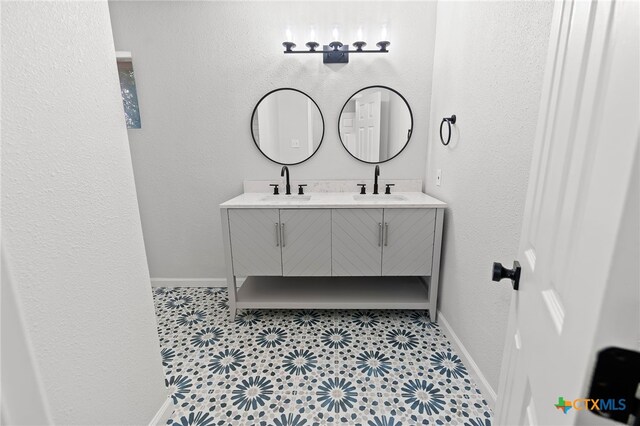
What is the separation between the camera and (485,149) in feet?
4.68

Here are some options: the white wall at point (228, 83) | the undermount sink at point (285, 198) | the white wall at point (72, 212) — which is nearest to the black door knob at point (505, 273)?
the white wall at point (72, 212)

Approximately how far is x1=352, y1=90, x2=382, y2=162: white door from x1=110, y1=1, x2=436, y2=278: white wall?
0.32ft

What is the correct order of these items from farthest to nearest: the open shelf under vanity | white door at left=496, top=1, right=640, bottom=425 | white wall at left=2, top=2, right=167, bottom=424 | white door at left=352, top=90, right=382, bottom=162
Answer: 1. white door at left=352, top=90, right=382, bottom=162
2. the open shelf under vanity
3. white wall at left=2, top=2, right=167, bottom=424
4. white door at left=496, top=1, right=640, bottom=425

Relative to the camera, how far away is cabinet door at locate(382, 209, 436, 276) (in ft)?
6.22

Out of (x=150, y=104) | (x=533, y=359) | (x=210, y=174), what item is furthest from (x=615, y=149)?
(x=150, y=104)

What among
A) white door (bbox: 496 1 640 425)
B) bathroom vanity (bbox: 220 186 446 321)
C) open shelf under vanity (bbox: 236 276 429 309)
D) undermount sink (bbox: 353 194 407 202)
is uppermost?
white door (bbox: 496 1 640 425)

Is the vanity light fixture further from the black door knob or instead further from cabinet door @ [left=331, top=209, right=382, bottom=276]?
the black door knob

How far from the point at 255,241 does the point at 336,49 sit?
153 cm

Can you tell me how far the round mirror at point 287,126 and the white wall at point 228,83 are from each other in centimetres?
6

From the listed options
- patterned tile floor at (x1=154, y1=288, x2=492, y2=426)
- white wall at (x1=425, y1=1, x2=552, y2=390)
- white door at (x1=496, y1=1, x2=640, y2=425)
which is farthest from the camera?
patterned tile floor at (x1=154, y1=288, x2=492, y2=426)

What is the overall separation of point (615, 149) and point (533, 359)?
1.41ft

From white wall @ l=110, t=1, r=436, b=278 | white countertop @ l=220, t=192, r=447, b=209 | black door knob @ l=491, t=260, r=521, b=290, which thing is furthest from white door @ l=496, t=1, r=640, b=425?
white wall @ l=110, t=1, r=436, b=278

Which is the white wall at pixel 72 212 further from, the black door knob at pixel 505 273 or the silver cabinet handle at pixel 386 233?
the silver cabinet handle at pixel 386 233

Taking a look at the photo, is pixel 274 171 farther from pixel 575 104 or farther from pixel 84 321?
pixel 575 104
